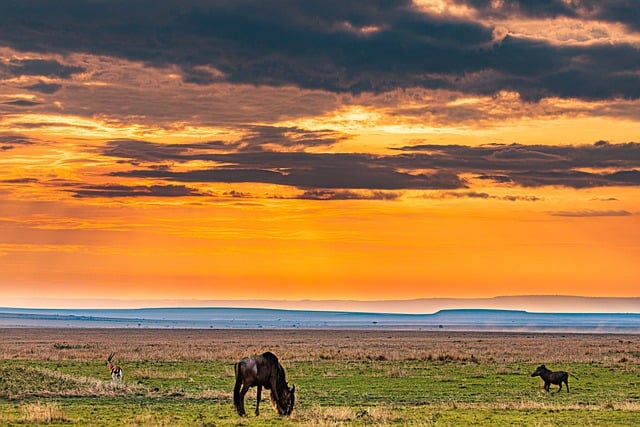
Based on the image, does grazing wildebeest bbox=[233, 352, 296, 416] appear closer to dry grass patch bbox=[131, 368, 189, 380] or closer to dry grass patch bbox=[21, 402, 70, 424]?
dry grass patch bbox=[21, 402, 70, 424]

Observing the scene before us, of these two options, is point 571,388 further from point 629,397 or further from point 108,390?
point 108,390

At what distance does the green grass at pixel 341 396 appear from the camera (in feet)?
89.2

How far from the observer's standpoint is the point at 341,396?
37.8m

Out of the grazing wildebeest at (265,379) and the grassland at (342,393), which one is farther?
the grazing wildebeest at (265,379)

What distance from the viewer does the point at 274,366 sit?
2883 centimetres

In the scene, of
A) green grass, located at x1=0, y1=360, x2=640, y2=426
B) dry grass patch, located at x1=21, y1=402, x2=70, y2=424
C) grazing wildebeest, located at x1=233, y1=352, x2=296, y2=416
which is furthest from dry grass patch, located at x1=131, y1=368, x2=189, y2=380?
grazing wildebeest, located at x1=233, y1=352, x2=296, y2=416

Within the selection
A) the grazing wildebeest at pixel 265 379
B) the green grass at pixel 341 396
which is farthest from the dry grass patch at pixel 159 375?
the grazing wildebeest at pixel 265 379

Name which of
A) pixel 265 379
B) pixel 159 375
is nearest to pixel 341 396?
pixel 265 379

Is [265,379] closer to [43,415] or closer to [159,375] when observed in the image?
[43,415]

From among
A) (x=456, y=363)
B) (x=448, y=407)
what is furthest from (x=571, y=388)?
(x=456, y=363)

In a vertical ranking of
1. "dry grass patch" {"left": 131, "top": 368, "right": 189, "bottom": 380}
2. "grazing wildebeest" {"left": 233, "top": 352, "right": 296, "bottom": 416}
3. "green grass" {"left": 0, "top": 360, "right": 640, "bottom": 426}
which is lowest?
"green grass" {"left": 0, "top": 360, "right": 640, "bottom": 426}

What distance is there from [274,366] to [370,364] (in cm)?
3131

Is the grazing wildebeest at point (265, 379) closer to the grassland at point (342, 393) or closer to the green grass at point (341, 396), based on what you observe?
the grassland at point (342, 393)

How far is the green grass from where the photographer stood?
1071 inches
